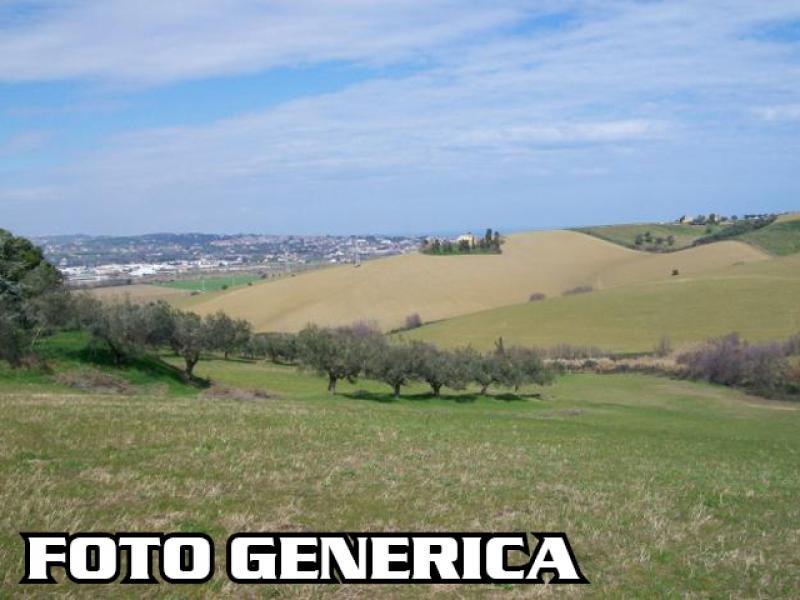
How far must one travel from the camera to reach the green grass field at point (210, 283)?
15455 cm

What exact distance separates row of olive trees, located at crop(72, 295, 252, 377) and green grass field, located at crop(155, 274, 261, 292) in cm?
8320

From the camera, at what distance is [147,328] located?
58.0 meters

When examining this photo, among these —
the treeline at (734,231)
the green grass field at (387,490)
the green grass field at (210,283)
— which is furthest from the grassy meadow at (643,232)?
the green grass field at (387,490)

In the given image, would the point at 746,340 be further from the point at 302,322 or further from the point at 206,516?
the point at 206,516

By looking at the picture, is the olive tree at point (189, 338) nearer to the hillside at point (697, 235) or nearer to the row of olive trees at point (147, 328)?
the row of olive trees at point (147, 328)

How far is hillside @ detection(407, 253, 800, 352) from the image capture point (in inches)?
3585

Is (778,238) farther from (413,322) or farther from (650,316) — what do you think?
(413,322)

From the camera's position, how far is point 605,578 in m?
10.1

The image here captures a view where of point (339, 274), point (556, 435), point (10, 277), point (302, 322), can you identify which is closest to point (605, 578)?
point (556, 435)

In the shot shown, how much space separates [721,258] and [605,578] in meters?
143

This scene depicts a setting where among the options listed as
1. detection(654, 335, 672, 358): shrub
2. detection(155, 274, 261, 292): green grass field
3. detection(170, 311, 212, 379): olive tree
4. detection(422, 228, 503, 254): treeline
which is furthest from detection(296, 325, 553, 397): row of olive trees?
detection(422, 228, 503, 254): treeline

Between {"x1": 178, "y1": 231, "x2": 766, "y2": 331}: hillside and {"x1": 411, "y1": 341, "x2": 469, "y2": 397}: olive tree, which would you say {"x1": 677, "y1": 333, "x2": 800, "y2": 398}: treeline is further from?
{"x1": 178, "y1": 231, "x2": 766, "y2": 331}: hillside

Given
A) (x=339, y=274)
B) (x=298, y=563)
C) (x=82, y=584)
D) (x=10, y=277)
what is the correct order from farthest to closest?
(x=339, y=274) → (x=10, y=277) → (x=298, y=563) → (x=82, y=584)

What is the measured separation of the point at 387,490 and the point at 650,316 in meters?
92.3
